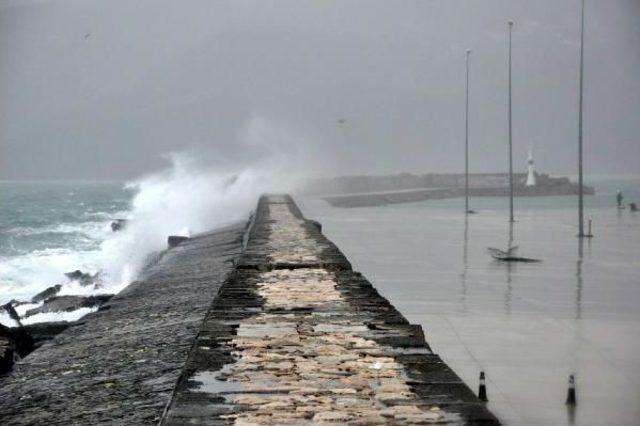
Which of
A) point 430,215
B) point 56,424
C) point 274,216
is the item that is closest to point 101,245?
point 430,215

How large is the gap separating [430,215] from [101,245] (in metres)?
15.8

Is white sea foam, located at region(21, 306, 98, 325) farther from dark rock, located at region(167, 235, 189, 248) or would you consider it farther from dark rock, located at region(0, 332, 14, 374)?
dark rock, located at region(167, 235, 189, 248)

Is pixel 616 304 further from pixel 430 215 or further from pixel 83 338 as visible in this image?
pixel 430 215

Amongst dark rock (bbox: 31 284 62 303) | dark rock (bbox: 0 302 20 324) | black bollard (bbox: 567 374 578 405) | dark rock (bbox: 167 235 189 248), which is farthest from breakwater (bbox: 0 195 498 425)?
dark rock (bbox: 167 235 189 248)

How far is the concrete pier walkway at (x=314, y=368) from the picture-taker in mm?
5746

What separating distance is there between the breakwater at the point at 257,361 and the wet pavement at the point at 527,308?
1.61m

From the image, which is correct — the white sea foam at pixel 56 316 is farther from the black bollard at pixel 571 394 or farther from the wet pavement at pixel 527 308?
the black bollard at pixel 571 394

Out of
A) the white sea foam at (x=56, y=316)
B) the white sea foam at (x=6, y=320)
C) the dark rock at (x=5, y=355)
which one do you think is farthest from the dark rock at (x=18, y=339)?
the white sea foam at (x=6, y=320)

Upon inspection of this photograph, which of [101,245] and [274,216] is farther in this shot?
[101,245]

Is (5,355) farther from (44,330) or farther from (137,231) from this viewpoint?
(137,231)

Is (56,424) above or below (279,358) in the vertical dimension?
below

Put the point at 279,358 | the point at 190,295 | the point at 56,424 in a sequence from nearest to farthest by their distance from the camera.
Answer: the point at 279,358
the point at 56,424
the point at 190,295

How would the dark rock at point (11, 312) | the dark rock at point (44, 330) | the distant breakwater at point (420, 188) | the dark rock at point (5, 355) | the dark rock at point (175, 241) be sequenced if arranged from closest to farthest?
1. the dark rock at point (5, 355)
2. the dark rock at point (44, 330)
3. the dark rock at point (11, 312)
4. the dark rock at point (175, 241)
5. the distant breakwater at point (420, 188)

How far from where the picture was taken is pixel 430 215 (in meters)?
48.7
